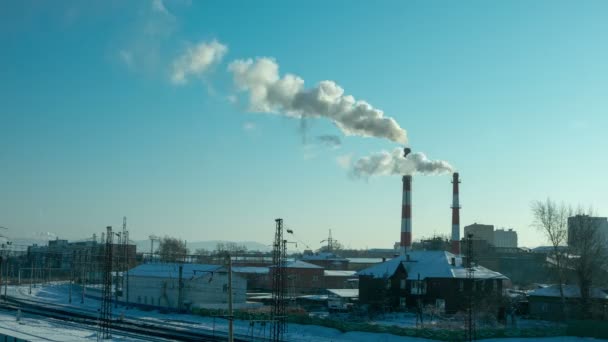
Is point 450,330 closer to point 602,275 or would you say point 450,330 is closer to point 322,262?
point 602,275

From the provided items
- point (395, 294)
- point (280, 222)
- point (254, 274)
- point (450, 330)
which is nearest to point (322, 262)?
point (254, 274)

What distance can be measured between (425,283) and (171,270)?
92.7 ft

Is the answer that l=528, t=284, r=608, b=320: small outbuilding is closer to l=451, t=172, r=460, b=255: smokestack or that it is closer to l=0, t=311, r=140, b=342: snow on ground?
l=451, t=172, r=460, b=255: smokestack

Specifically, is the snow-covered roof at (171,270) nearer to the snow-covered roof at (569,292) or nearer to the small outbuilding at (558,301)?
the small outbuilding at (558,301)

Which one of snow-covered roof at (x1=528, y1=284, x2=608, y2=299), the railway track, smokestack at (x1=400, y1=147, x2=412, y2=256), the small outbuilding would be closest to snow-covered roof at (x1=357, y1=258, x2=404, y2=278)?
smokestack at (x1=400, y1=147, x2=412, y2=256)

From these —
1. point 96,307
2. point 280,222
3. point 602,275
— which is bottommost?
point 96,307

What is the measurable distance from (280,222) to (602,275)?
3856cm

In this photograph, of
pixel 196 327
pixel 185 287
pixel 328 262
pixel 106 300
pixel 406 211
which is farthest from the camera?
pixel 328 262

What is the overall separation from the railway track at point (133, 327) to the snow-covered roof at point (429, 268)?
26.8 metres

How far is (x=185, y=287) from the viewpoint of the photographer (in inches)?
2702

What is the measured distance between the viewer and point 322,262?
417 feet

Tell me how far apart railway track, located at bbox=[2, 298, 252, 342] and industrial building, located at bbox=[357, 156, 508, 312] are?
→ 24715 mm

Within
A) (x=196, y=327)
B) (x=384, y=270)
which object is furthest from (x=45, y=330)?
(x=384, y=270)

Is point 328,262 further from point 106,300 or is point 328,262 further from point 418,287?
point 106,300
